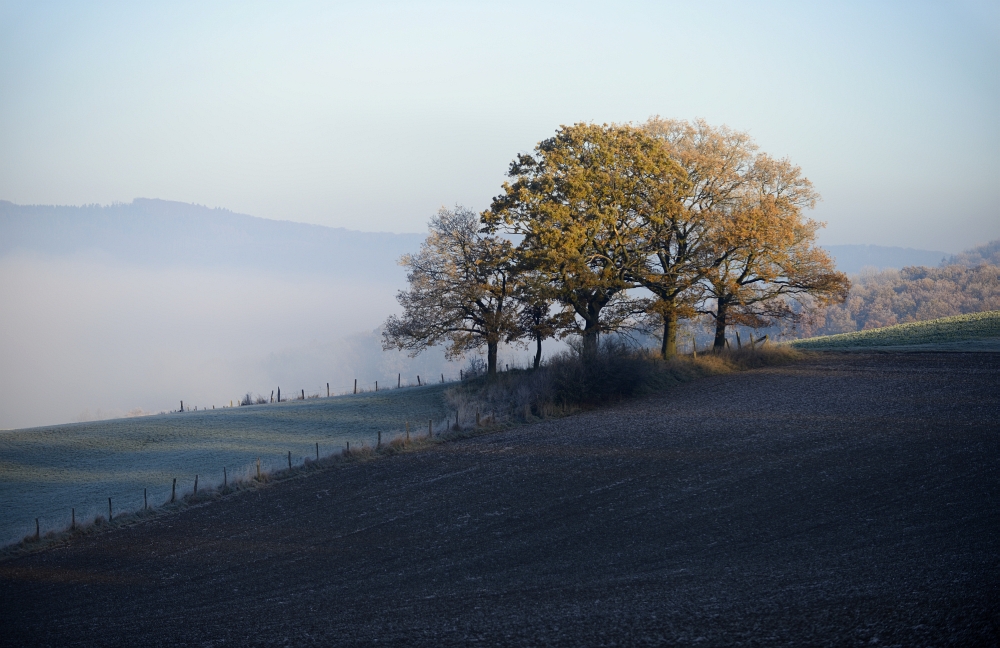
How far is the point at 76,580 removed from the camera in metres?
16.8

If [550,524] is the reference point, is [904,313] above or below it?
above

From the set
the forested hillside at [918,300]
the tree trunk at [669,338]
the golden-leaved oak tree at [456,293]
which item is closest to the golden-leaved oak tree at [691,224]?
the tree trunk at [669,338]

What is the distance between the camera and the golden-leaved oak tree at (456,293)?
42.9m

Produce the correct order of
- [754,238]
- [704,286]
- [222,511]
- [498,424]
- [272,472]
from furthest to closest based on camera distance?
[704,286], [754,238], [498,424], [272,472], [222,511]

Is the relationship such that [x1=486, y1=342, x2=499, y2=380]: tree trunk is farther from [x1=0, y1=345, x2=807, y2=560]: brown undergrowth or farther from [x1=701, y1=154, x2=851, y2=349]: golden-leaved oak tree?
[x1=701, y1=154, x2=851, y2=349]: golden-leaved oak tree

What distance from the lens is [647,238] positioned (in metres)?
39.3

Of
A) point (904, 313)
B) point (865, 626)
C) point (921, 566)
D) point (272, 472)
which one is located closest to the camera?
point (865, 626)

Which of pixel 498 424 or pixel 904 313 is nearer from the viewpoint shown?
pixel 498 424

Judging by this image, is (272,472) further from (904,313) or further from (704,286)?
(904,313)

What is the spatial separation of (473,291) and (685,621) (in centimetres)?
3238

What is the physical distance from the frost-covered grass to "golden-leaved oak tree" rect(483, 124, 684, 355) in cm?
1678

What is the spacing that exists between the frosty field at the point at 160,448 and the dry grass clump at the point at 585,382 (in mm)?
2885

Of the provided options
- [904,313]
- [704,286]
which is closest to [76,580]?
[704,286]

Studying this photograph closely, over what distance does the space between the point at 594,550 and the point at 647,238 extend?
2637 centimetres
